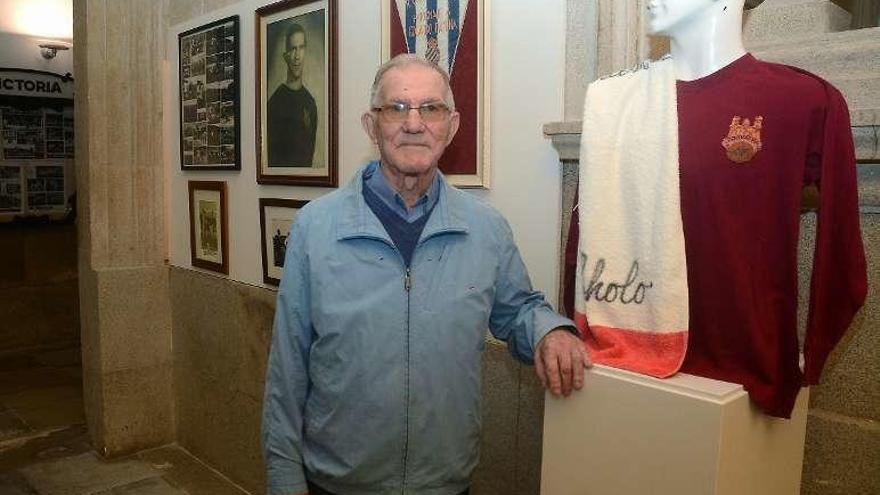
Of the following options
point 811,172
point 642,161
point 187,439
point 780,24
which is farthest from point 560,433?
point 187,439

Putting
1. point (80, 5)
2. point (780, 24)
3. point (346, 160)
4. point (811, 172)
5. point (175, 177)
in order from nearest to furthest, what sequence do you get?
point (811, 172) → point (780, 24) → point (346, 160) → point (80, 5) → point (175, 177)

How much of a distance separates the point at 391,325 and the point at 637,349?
55 cm

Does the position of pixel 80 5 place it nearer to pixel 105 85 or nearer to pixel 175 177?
pixel 105 85

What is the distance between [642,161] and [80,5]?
3.61 meters

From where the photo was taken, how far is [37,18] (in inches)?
254

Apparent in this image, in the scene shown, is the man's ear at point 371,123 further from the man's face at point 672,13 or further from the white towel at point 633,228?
the man's face at point 672,13

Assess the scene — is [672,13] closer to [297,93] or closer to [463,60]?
[463,60]

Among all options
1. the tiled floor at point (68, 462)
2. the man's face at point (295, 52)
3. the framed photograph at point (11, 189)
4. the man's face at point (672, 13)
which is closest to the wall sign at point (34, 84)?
the framed photograph at point (11, 189)

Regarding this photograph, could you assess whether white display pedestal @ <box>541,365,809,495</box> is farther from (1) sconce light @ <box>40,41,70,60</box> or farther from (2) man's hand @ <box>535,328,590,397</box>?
(1) sconce light @ <box>40,41,70,60</box>

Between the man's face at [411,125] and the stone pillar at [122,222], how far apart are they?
2951 mm

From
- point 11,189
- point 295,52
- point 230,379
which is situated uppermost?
point 295,52

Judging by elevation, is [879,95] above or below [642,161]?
Result: above

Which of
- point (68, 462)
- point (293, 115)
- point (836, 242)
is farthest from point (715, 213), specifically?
point (68, 462)

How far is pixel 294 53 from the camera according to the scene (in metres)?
3.25
